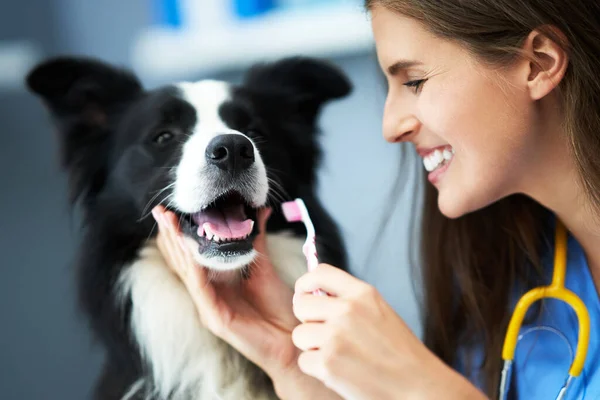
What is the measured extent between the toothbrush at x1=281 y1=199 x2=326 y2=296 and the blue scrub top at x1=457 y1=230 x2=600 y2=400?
412mm

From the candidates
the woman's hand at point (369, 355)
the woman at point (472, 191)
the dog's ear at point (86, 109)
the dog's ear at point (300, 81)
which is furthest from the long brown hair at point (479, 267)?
the dog's ear at point (86, 109)

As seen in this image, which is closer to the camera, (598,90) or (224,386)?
(598,90)

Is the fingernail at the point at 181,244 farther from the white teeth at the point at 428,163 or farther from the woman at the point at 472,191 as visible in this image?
the white teeth at the point at 428,163

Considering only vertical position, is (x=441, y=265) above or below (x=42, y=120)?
above

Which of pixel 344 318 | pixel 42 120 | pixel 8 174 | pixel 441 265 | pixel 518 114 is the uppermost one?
pixel 518 114

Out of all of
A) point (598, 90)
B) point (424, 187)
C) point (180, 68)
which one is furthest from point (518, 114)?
point (180, 68)

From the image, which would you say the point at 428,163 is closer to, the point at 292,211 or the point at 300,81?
the point at 292,211

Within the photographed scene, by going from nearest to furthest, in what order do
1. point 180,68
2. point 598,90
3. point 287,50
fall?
point 598,90, point 287,50, point 180,68

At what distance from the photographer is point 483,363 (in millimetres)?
1150

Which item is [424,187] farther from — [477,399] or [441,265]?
[477,399]

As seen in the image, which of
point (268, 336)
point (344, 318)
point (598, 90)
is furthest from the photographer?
point (268, 336)

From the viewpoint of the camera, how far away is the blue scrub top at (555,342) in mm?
1047

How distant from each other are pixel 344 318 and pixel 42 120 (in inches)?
70.5

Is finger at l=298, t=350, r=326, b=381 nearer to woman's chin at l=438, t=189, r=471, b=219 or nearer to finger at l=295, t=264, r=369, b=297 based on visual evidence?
finger at l=295, t=264, r=369, b=297
